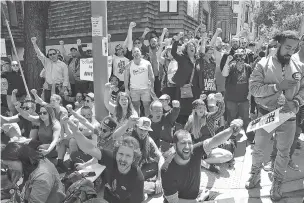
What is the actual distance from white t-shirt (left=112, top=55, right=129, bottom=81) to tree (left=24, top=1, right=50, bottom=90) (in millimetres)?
2557

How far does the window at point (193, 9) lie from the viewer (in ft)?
42.8

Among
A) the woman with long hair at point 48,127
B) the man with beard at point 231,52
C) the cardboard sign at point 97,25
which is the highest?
the cardboard sign at point 97,25

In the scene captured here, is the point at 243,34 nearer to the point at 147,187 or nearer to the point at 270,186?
the point at 270,186

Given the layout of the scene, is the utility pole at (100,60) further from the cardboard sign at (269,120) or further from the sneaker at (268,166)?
the sneaker at (268,166)

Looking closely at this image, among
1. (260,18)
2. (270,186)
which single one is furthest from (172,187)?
(260,18)

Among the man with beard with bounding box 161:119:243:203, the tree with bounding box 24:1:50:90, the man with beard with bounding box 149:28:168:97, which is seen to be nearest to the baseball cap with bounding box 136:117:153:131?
the man with beard with bounding box 161:119:243:203

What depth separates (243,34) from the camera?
7.88 m

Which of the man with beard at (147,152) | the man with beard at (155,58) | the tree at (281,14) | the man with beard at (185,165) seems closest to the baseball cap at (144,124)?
the man with beard at (147,152)

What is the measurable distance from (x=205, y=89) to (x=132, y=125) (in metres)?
2.28

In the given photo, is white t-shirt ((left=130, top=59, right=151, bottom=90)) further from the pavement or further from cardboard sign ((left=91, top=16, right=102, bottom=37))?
the pavement

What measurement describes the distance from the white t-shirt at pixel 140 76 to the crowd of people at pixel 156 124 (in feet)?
0.06

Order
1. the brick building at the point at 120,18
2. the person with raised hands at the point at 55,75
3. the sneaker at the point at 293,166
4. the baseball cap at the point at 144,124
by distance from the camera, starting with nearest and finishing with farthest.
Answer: the baseball cap at the point at 144,124, the sneaker at the point at 293,166, the person with raised hands at the point at 55,75, the brick building at the point at 120,18

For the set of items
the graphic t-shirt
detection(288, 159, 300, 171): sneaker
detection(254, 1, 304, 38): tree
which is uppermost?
detection(254, 1, 304, 38): tree

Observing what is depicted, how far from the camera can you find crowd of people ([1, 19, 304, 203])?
291 cm
